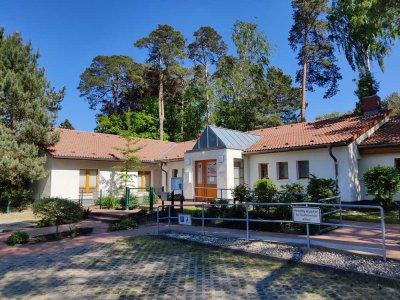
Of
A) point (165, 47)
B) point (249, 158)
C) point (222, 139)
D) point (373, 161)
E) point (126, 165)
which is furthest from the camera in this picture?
point (165, 47)

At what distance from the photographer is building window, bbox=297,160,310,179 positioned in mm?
17094

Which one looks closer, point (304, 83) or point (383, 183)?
point (383, 183)

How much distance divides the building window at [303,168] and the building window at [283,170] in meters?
0.73

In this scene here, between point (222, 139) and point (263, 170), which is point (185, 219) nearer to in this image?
point (222, 139)

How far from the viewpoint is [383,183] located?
42.7 ft

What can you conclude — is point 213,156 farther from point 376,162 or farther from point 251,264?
point 251,264

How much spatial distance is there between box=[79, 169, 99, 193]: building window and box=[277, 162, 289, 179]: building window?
11798 millimetres

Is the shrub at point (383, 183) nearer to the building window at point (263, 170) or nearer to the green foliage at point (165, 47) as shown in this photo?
the building window at point (263, 170)

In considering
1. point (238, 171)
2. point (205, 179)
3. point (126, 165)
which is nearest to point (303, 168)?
Result: point (238, 171)

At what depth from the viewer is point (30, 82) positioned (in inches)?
787

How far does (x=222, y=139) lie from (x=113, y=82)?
25.3m

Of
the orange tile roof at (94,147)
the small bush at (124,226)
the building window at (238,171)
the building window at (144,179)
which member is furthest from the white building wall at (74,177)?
the small bush at (124,226)

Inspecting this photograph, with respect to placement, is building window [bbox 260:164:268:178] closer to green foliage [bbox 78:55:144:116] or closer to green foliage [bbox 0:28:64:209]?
green foliage [bbox 0:28:64:209]

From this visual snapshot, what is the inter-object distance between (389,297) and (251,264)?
2.71 m
